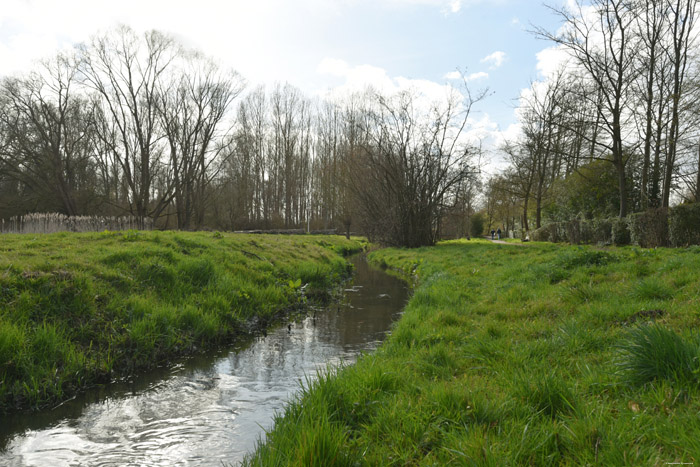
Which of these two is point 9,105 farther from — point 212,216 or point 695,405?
point 695,405

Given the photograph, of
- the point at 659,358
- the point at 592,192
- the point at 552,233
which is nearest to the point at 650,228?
the point at 592,192

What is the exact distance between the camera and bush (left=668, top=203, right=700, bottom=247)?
12219mm

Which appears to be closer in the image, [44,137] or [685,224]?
[685,224]

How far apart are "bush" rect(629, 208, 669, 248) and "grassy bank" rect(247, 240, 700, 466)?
9.71 m

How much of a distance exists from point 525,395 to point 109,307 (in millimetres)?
5480

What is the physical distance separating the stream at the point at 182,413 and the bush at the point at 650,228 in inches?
483

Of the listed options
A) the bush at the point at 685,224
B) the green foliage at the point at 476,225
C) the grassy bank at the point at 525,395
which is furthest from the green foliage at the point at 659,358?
the green foliage at the point at 476,225

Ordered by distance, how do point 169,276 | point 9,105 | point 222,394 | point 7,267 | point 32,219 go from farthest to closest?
point 9,105 → point 32,219 → point 169,276 → point 7,267 → point 222,394

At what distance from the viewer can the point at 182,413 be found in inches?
149

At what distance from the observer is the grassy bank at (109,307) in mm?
4289

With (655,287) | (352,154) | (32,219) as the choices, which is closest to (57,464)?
(655,287)

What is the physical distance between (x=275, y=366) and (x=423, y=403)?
2.63 m

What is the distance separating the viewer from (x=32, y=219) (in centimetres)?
1720

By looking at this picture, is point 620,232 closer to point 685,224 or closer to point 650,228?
point 650,228
